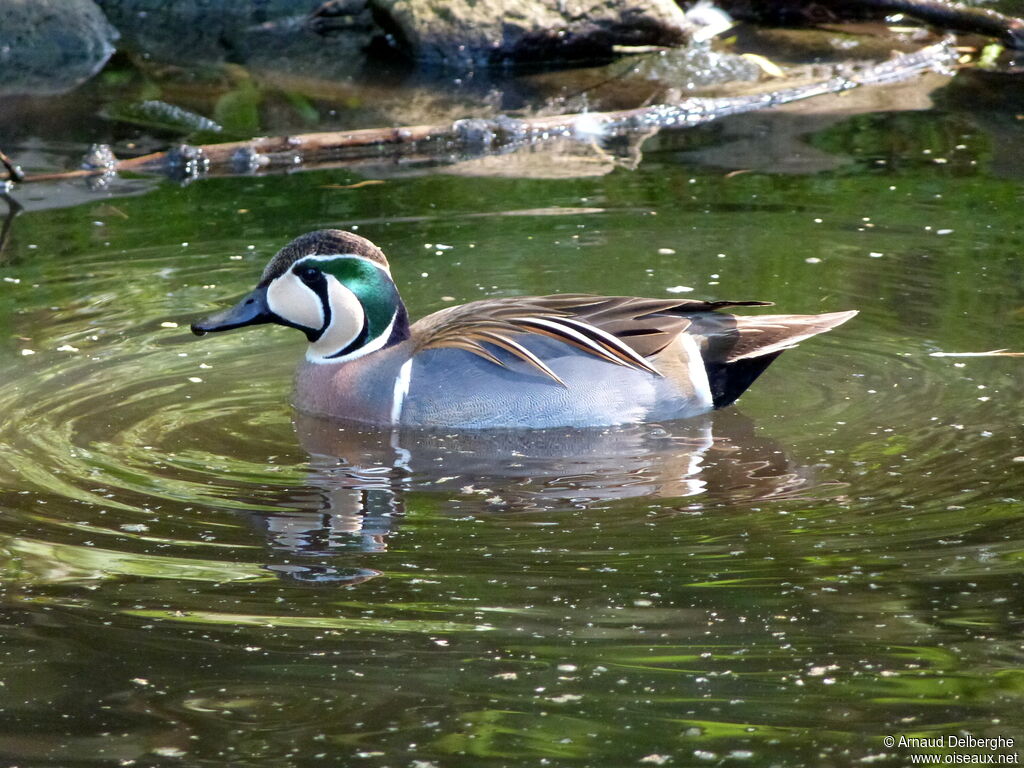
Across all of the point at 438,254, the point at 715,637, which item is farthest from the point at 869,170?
the point at 715,637

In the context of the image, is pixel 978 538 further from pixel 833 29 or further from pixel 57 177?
pixel 833 29

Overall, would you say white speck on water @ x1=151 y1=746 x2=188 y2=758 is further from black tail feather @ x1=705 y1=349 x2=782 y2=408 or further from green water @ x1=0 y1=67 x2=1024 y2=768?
black tail feather @ x1=705 y1=349 x2=782 y2=408

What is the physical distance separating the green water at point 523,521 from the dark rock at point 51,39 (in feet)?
18.8

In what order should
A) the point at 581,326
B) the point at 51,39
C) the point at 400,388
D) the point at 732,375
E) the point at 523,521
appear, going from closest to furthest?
the point at 523,521 → the point at 581,326 → the point at 400,388 → the point at 732,375 → the point at 51,39

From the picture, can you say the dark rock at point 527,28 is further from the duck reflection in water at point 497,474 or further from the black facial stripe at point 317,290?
the duck reflection in water at point 497,474

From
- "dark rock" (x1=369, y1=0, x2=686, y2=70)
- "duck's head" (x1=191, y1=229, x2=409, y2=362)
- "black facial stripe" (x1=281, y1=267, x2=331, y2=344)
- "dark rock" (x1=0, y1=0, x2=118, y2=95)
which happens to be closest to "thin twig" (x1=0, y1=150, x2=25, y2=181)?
"dark rock" (x1=0, y1=0, x2=118, y2=95)

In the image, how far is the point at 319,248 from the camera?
6.83m

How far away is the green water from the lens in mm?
4004

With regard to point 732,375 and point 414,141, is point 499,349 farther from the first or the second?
point 414,141

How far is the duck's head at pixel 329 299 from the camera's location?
6.85 m

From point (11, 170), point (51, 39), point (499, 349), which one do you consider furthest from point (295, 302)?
point (51, 39)

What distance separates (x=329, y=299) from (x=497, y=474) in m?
1.47

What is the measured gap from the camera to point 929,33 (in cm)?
1493

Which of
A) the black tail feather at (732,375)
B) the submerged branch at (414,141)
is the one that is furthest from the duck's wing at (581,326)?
the submerged branch at (414,141)
